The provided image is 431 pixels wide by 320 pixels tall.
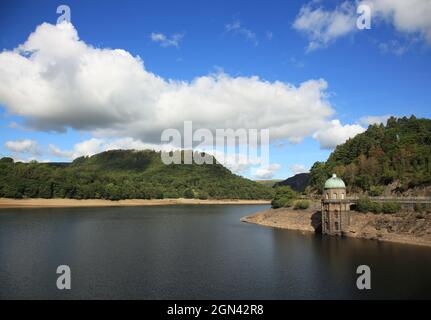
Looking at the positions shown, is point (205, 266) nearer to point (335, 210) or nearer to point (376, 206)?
point (335, 210)

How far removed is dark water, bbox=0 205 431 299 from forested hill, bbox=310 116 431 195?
130ft

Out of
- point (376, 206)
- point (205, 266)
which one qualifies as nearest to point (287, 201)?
point (376, 206)

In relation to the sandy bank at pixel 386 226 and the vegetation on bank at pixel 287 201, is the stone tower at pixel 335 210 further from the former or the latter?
the vegetation on bank at pixel 287 201

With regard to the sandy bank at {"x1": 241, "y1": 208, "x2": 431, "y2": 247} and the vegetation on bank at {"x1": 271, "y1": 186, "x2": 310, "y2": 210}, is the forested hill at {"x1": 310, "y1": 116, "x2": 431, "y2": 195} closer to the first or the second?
the vegetation on bank at {"x1": 271, "y1": 186, "x2": 310, "y2": 210}

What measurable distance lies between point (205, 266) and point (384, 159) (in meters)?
84.6

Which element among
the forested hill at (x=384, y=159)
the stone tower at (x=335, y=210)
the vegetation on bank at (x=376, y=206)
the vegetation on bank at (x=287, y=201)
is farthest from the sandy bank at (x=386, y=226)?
the forested hill at (x=384, y=159)

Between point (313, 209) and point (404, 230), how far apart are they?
25467mm

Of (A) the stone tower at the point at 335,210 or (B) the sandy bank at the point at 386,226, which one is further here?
(A) the stone tower at the point at 335,210

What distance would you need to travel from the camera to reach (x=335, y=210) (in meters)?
70.1

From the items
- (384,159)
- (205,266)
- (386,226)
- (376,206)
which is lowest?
(205,266)

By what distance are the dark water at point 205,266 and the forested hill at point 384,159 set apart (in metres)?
39.6

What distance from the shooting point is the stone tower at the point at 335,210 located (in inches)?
2722

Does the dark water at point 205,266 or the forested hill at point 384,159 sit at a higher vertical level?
the forested hill at point 384,159
